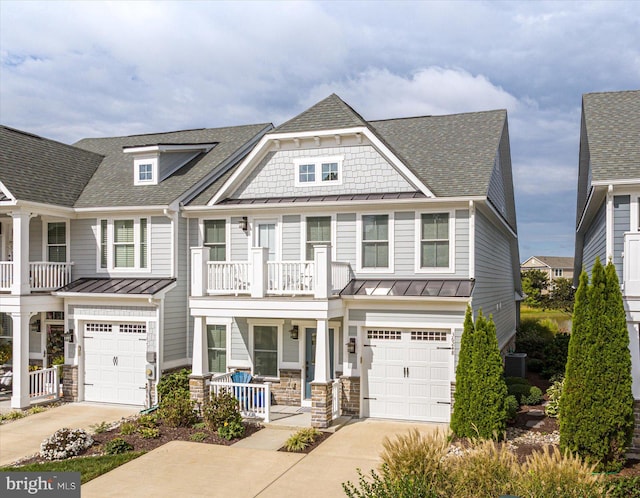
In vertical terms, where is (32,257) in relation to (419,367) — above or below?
above

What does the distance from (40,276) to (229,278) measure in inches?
243

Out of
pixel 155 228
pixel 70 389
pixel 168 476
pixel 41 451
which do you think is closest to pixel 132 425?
pixel 41 451

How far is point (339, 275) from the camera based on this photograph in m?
15.3

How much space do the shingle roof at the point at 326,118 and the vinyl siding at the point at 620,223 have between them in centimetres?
650

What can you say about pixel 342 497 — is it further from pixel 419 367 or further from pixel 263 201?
pixel 263 201

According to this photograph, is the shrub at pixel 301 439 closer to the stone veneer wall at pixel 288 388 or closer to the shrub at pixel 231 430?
the shrub at pixel 231 430

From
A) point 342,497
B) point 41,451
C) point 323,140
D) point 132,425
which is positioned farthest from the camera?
point 323,140

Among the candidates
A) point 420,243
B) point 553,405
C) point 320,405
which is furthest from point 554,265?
point 320,405

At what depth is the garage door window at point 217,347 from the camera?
17125 mm

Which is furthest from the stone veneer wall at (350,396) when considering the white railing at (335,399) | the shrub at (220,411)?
the shrub at (220,411)

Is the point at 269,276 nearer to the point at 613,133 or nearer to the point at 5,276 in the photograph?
the point at 5,276

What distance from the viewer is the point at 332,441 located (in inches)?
509

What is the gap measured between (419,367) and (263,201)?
6.25 meters

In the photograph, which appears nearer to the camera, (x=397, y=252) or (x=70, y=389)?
(x=397, y=252)
